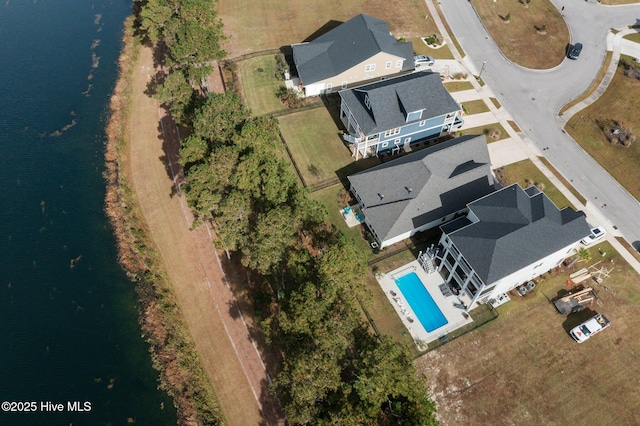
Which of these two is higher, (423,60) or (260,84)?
(260,84)

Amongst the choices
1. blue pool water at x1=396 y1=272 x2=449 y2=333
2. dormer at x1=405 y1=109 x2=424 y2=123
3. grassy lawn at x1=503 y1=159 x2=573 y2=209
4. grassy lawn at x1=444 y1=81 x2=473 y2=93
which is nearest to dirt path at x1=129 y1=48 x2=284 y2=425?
blue pool water at x1=396 y1=272 x2=449 y2=333

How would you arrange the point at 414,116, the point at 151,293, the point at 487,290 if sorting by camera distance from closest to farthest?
the point at 487,290 < the point at 151,293 < the point at 414,116

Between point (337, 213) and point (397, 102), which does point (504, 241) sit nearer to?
point (337, 213)

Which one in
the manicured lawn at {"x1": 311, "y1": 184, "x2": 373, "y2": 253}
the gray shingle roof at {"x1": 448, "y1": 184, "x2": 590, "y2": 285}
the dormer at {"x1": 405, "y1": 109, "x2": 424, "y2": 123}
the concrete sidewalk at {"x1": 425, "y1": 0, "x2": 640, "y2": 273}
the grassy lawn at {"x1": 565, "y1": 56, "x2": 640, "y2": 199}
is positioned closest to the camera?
the gray shingle roof at {"x1": 448, "y1": 184, "x2": 590, "y2": 285}

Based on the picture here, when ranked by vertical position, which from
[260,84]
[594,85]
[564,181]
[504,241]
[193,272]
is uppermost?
[260,84]

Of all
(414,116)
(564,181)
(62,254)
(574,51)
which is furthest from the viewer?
(574,51)

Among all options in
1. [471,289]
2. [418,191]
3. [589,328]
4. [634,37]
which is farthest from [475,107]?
[634,37]

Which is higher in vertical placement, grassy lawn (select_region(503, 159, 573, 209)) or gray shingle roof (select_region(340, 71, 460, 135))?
gray shingle roof (select_region(340, 71, 460, 135))

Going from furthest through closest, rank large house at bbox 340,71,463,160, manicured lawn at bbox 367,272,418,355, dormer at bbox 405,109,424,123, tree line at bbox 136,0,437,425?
large house at bbox 340,71,463,160, dormer at bbox 405,109,424,123, manicured lawn at bbox 367,272,418,355, tree line at bbox 136,0,437,425

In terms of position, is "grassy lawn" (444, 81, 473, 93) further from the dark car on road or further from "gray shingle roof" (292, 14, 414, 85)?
the dark car on road
